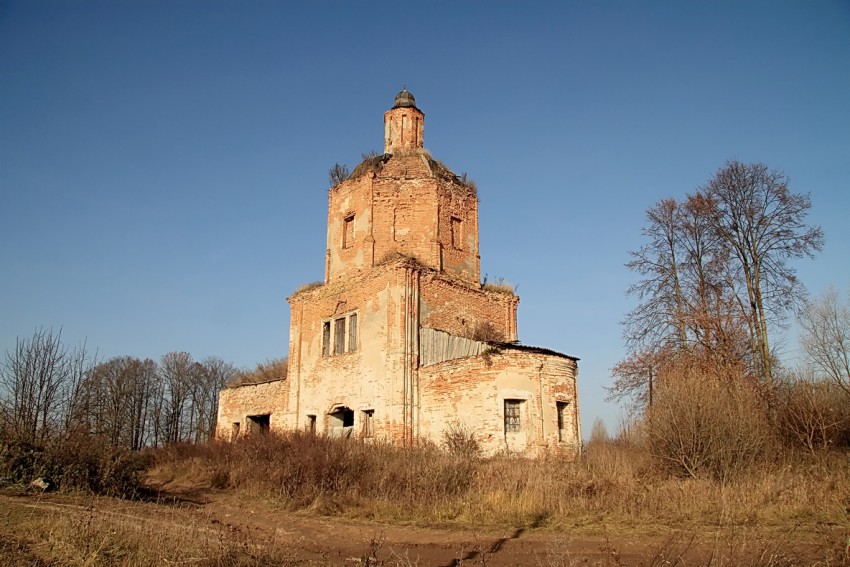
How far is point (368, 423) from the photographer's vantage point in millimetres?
20516

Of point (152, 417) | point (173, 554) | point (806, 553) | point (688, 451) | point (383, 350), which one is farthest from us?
point (152, 417)

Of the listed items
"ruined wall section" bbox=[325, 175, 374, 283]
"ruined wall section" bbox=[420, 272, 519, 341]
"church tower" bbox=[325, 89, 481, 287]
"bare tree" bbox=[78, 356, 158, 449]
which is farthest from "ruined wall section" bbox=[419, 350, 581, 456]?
"bare tree" bbox=[78, 356, 158, 449]

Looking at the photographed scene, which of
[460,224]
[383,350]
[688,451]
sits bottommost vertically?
[688,451]

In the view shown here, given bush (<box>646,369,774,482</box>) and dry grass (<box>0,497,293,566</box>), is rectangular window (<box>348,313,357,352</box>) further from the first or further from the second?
dry grass (<box>0,497,293,566</box>)

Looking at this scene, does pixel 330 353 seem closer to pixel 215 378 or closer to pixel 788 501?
pixel 788 501

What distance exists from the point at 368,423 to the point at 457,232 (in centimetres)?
831

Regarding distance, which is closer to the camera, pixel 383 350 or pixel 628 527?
pixel 628 527

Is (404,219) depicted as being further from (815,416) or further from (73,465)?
(815,416)

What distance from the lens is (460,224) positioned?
23938 millimetres

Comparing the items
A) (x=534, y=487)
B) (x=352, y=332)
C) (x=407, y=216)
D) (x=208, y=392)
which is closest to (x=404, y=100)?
(x=407, y=216)

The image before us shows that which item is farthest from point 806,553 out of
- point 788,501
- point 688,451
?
point 688,451

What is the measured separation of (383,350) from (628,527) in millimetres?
11520

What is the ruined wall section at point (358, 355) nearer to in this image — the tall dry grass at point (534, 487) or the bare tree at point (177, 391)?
the tall dry grass at point (534, 487)

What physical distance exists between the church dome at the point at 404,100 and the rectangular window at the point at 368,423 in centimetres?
1302
